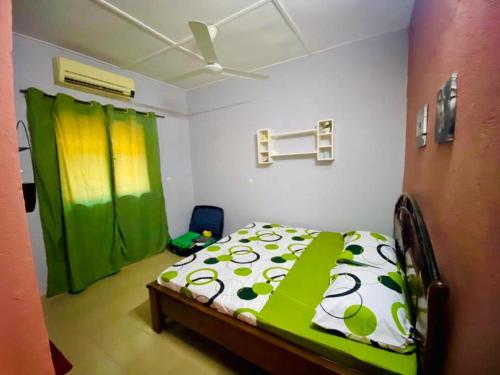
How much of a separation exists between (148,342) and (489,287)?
2.02 meters

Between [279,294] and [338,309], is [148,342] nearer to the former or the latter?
[279,294]

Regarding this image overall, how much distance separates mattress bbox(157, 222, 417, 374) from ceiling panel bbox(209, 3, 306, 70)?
6.81 ft

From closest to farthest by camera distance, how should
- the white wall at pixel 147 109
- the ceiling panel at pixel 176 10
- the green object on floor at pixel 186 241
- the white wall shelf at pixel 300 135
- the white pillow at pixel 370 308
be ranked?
the white pillow at pixel 370 308 < the ceiling panel at pixel 176 10 < the white wall at pixel 147 109 < the white wall shelf at pixel 300 135 < the green object on floor at pixel 186 241

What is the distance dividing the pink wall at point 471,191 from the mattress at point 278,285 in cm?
38

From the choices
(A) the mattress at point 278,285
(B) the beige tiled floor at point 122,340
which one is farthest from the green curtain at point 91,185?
(A) the mattress at point 278,285

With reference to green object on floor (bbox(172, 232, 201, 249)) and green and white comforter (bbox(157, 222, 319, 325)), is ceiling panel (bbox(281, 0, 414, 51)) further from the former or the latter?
green object on floor (bbox(172, 232, 201, 249))

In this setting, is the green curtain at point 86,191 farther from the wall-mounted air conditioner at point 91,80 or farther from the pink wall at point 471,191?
the pink wall at point 471,191

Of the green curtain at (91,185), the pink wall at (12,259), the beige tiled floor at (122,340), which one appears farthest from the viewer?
the green curtain at (91,185)

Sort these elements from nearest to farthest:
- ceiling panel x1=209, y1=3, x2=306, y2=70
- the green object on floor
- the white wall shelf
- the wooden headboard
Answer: the wooden headboard → ceiling panel x1=209, y1=3, x2=306, y2=70 → the white wall shelf → the green object on floor

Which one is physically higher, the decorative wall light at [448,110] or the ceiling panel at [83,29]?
the ceiling panel at [83,29]

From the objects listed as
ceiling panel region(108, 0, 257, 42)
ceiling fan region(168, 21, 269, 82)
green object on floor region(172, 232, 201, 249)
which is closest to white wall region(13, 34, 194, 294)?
green object on floor region(172, 232, 201, 249)

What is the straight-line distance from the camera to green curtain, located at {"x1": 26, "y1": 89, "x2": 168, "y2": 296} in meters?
2.06

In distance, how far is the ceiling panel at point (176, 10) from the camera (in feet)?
5.12

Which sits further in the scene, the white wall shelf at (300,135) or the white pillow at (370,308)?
the white wall shelf at (300,135)
